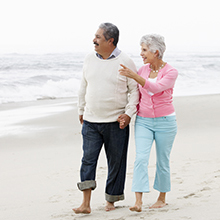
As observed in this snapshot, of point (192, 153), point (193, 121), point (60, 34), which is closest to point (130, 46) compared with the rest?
point (60, 34)

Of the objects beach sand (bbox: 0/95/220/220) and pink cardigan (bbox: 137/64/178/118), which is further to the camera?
beach sand (bbox: 0/95/220/220)

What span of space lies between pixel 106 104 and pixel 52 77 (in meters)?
17.9

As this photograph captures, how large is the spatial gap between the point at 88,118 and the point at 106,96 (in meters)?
0.27

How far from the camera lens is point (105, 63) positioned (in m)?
3.34

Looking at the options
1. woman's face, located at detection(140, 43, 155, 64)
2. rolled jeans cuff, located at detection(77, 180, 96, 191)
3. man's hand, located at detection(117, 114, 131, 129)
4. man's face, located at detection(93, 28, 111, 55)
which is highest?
man's face, located at detection(93, 28, 111, 55)

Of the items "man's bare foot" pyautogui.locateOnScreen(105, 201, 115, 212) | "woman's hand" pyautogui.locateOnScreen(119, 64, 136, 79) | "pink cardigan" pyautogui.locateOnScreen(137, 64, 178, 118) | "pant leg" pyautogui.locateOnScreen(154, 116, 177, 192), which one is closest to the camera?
"woman's hand" pyautogui.locateOnScreen(119, 64, 136, 79)

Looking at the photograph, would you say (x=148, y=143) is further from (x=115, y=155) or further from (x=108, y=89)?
(x=108, y=89)

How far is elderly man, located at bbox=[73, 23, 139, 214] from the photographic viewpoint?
10.9 feet

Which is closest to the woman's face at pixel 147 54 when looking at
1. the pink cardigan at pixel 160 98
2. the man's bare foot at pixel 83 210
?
the pink cardigan at pixel 160 98

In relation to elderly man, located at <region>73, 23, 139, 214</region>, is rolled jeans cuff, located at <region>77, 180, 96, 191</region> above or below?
below

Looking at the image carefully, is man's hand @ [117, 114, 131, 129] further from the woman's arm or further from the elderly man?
the woman's arm

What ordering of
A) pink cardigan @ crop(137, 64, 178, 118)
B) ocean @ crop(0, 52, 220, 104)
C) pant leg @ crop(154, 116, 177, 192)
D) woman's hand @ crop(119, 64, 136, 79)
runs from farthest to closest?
1. ocean @ crop(0, 52, 220, 104)
2. pant leg @ crop(154, 116, 177, 192)
3. pink cardigan @ crop(137, 64, 178, 118)
4. woman's hand @ crop(119, 64, 136, 79)

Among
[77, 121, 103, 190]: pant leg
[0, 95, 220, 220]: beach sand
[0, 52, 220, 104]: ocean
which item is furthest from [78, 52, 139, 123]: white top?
[0, 52, 220, 104]: ocean

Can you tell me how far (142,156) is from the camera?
324 centimetres
